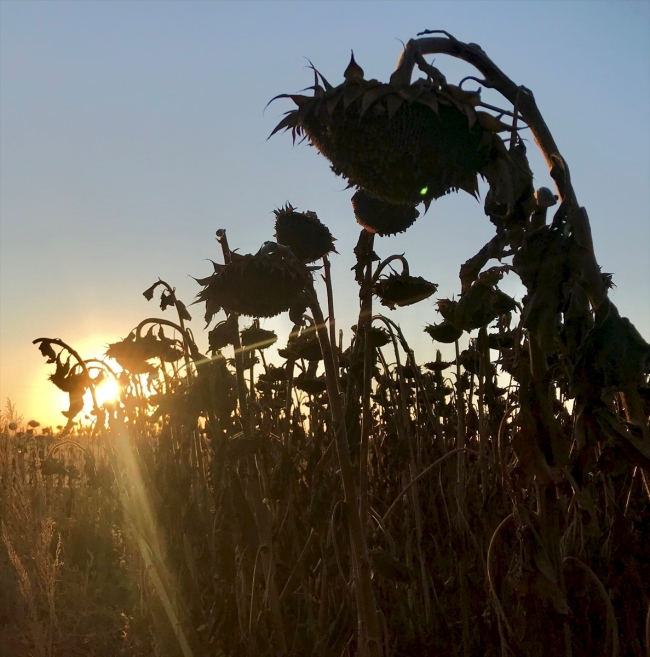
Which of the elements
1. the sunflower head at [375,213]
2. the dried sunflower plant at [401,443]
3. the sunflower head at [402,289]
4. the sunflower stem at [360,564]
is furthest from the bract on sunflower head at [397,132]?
the sunflower head at [402,289]

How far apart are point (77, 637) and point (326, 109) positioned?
12.4 ft

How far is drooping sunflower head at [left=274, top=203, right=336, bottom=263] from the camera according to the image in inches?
111

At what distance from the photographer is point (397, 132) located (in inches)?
61.4

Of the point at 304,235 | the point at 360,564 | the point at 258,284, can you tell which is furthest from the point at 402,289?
the point at 360,564

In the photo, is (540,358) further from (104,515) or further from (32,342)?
(104,515)

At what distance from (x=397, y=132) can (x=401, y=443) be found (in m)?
1.79

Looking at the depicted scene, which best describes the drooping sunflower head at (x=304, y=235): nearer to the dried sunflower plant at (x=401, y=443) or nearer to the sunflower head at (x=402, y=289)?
the dried sunflower plant at (x=401, y=443)

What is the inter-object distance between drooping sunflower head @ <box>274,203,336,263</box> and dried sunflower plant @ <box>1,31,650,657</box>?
0.01 meters

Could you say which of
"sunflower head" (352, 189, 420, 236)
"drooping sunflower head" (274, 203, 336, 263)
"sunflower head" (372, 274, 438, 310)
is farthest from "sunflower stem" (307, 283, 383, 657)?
"drooping sunflower head" (274, 203, 336, 263)

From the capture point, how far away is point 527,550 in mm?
1604

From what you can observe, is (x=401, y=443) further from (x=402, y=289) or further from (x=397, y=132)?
(x=397, y=132)

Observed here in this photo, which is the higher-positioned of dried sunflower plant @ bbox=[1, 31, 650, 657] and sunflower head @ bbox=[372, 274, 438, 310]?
sunflower head @ bbox=[372, 274, 438, 310]

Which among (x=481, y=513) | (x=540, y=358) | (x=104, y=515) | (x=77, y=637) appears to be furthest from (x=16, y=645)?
(x=540, y=358)

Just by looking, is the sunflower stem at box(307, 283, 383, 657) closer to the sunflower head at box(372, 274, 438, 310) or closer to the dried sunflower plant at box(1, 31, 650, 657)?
the dried sunflower plant at box(1, 31, 650, 657)
